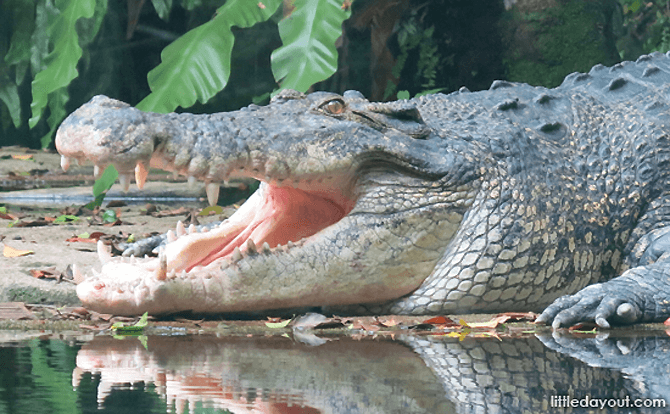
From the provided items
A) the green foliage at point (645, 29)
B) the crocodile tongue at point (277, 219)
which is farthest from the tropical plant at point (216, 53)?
the green foliage at point (645, 29)

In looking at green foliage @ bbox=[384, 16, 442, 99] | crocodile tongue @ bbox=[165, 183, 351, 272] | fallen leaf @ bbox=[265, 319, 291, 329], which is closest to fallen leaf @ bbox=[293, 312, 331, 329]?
fallen leaf @ bbox=[265, 319, 291, 329]

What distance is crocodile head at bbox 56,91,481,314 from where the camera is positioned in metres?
2.93

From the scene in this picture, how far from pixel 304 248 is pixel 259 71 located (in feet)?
27.5

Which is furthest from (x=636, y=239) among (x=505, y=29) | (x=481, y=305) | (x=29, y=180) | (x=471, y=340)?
(x=29, y=180)

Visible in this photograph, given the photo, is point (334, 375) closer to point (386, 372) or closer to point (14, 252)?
point (386, 372)

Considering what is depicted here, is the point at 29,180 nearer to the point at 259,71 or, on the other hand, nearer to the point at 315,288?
the point at 259,71

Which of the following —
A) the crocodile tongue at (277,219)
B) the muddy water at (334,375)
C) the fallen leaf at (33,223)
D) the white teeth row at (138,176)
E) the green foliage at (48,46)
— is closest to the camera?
the muddy water at (334,375)

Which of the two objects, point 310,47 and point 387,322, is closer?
point 387,322

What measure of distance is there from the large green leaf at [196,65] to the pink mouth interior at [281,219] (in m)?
2.43

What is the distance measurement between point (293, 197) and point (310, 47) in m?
2.35

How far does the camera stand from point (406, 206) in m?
3.35

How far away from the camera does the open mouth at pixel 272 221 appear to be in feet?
11.1

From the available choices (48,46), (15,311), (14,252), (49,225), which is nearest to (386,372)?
(15,311)

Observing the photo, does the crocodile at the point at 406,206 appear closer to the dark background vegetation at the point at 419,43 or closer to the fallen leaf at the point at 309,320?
the fallen leaf at the point at 309,320
